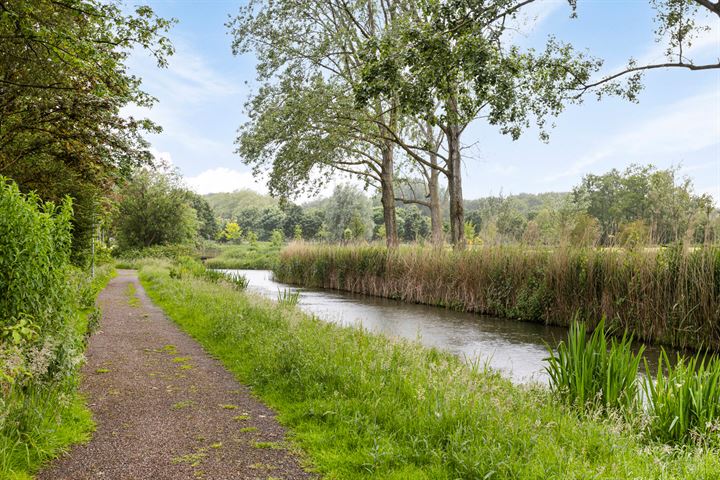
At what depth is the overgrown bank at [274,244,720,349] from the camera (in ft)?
30.0

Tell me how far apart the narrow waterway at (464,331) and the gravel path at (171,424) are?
9.44 feet

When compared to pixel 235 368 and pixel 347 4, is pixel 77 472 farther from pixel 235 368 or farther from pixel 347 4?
pixel 347 4

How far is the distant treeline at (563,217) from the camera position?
10570 mm

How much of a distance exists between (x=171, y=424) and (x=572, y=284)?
32.7 feet

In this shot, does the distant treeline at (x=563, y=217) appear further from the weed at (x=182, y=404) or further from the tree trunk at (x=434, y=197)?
the weed at (x=182, y=404)

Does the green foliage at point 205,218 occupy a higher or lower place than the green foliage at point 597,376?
higher

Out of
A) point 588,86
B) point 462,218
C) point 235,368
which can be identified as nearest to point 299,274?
point 462,218

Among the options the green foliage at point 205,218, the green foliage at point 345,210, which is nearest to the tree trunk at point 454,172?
the green foliage at point 345,210

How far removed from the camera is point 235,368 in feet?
21.6

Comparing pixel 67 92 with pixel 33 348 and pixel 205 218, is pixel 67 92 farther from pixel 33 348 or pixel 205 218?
pixel 205 218

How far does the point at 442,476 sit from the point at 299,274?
2263cm

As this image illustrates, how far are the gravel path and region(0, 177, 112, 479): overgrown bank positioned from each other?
240mm

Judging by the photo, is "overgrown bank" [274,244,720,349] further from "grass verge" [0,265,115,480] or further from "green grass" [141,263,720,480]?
"grass verge" [0,265,115,480]

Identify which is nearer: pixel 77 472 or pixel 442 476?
pixel 442 476
